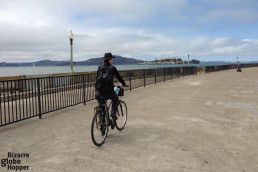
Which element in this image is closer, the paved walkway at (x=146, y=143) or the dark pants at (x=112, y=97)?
the paved walkway at (x=146, y=143)

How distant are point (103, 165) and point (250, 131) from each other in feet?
14.3

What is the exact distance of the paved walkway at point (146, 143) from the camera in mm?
5293

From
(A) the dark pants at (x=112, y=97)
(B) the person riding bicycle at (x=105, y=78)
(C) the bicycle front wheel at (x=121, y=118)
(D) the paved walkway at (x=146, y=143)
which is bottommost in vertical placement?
(D) the paved walkway at (x=146, y=143)

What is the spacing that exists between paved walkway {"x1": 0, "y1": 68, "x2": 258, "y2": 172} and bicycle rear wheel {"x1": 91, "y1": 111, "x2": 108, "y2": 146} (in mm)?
169

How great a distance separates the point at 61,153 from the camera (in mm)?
5918

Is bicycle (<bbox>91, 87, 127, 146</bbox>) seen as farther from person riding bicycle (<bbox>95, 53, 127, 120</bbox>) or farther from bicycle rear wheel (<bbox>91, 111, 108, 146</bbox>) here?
person riding bicycle (<bbox>95, 53, 127, 120</bbox>)

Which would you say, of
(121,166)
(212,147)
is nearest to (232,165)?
(212,147)

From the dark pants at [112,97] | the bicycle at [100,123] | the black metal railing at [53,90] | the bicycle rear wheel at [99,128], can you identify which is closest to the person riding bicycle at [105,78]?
the dark pants at [112,97]

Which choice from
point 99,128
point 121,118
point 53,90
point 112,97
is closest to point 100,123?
point 99,128

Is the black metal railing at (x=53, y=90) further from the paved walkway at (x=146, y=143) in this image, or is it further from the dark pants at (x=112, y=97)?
the dark pants at (x=112, y=97)

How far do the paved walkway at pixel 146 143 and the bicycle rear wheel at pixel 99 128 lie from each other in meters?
0.17

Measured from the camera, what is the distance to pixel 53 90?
12.7m

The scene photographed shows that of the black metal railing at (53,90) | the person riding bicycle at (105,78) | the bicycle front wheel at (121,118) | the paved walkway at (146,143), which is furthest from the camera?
the black metal railing at (53,90)

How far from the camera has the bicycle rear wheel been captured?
6306 millimetres
